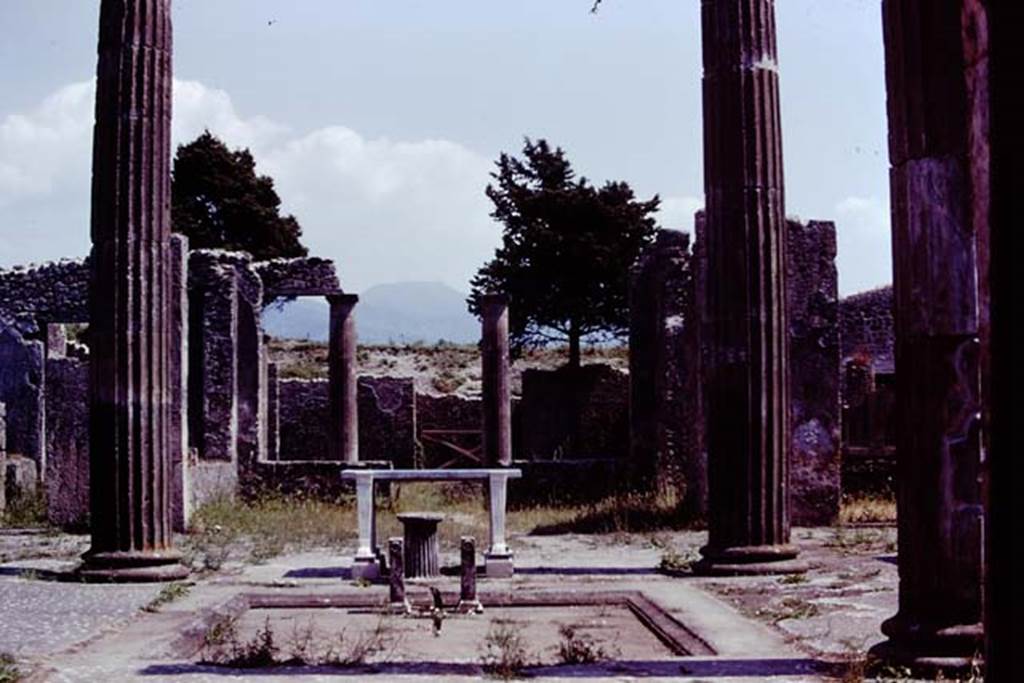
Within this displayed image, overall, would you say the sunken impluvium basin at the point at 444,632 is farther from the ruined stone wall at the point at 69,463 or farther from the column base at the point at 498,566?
the ruined stone wall at the point at 69,463

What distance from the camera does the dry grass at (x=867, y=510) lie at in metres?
15.4

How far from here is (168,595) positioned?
9547mm

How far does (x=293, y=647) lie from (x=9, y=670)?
1.80m


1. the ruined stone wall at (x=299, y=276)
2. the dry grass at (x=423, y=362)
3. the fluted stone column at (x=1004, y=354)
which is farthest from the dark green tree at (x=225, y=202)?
the fluted stone column at (x=1004, y=354)

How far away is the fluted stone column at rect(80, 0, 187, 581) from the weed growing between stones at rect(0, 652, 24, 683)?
164 inches

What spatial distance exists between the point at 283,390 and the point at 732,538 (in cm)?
1928

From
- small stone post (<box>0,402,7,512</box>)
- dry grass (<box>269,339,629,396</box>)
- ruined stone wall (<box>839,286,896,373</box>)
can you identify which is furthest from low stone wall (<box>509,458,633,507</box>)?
dry grass (<box>269,339,629,396</box>)

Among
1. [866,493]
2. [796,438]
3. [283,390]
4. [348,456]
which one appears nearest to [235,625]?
[796,438]

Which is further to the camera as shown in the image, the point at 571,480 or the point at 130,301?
the point at 571,480

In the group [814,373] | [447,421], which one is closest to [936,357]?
[814,373]

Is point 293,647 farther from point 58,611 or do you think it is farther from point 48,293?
point 48,293

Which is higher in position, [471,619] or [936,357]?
[936,357]

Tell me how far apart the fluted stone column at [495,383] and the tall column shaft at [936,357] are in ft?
50.8

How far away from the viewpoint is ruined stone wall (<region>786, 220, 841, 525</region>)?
1527 centimetres
